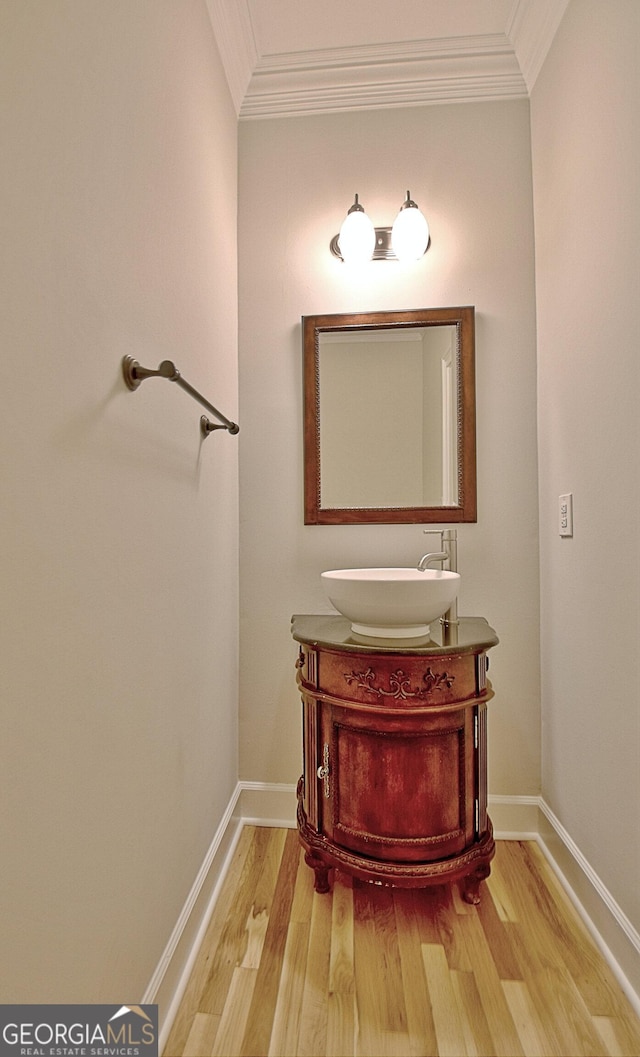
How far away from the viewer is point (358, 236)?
1.75 meters

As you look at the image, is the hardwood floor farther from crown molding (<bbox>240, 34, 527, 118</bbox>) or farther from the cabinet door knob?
crown molding (<bbox>240, 34, 527, 118</bbox>)

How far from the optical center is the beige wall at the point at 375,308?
1809 mm

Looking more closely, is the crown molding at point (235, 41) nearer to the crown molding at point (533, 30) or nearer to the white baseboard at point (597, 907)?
the crown molding at point (533, 30)

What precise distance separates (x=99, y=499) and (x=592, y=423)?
3.93 ft

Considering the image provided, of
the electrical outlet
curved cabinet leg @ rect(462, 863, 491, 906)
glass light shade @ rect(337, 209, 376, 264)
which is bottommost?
curved cabinet leg @ rect(462, 863, 491, 906)

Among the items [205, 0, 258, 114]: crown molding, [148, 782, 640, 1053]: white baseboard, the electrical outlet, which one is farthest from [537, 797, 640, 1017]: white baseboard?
[205, 0, 258, 114]: crown molding

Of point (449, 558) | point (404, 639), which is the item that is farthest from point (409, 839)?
point (449, 558)

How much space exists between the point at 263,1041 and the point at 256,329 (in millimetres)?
1919

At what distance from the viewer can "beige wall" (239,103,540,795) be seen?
1.81 m

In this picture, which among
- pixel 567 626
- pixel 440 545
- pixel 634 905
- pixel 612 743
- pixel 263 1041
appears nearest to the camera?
pixel 263 1041

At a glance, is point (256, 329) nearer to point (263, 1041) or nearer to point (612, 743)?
point (612, 743)

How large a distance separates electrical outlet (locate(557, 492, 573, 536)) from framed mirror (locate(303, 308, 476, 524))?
0.29 metres

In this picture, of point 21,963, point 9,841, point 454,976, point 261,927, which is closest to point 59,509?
point 9,841

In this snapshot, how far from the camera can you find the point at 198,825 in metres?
1.34
